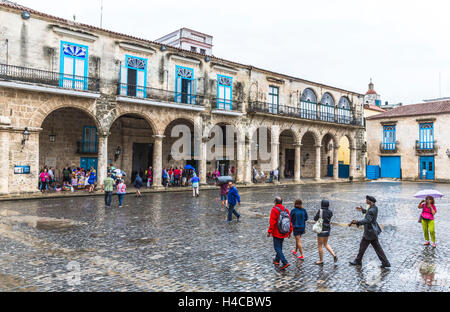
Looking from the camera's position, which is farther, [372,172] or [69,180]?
[372,172]

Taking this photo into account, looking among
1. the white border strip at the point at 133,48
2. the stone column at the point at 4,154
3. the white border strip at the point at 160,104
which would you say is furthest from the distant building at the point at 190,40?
the stone column at the point at 4,154

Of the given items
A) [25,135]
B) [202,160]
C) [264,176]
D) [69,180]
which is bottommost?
[69,180]

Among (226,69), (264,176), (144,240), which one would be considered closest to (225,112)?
(226,69)

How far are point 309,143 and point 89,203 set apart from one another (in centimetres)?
2540

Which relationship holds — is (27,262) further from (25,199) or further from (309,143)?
(309,143)

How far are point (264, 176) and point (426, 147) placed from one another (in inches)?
667

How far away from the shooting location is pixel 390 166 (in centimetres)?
3500

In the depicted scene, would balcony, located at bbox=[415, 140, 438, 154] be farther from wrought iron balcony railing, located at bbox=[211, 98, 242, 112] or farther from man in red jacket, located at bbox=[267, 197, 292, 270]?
man in red jacket, located at bbox=[267, 197, 292, 270]

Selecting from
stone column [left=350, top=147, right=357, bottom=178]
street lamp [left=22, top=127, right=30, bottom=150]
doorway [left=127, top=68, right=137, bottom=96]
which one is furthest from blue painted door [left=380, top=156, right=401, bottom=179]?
street lamp [left=22, top=127, right=30, bottom=150]

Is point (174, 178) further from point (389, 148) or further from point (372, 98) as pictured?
point (372, 98)

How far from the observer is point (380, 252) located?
591 cm

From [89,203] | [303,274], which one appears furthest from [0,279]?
[89,203]

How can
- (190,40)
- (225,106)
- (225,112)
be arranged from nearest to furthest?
(225,112), (225,106), (190,40)

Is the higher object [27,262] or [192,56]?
[192,56]
